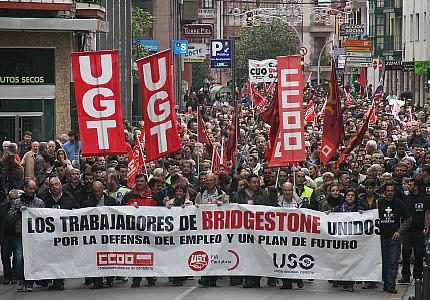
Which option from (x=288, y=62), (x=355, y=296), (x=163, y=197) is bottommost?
(x=355, y=296)

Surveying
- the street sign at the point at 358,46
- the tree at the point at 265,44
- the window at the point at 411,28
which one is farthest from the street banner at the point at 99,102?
the tree at the point at 265,44

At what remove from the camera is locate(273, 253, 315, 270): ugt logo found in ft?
54.9

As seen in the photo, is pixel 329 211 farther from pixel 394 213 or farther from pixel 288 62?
pixel 288 62

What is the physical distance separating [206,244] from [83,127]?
8.01ft

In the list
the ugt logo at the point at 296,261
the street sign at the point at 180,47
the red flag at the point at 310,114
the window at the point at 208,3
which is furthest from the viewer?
the window at the point at 208,3

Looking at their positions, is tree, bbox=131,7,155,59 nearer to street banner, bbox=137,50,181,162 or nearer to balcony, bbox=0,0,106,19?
balcony, bbox=0,0,106,19

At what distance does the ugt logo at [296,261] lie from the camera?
54.9 ft

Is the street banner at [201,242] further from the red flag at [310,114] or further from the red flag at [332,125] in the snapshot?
the red flag at [310,114]

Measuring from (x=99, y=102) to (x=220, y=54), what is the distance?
2498 cm


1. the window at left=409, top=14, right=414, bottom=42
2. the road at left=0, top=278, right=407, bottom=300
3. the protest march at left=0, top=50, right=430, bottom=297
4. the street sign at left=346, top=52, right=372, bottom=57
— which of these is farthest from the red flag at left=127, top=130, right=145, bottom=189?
the window at left=409, top=14, right=414, bottom=42

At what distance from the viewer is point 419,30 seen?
74.4m

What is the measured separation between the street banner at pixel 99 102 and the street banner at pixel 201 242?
1.31 metres

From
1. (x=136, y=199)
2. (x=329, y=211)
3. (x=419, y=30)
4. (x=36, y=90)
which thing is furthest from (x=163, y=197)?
(x=419, y=30)

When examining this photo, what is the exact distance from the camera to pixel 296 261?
54.9 ft
